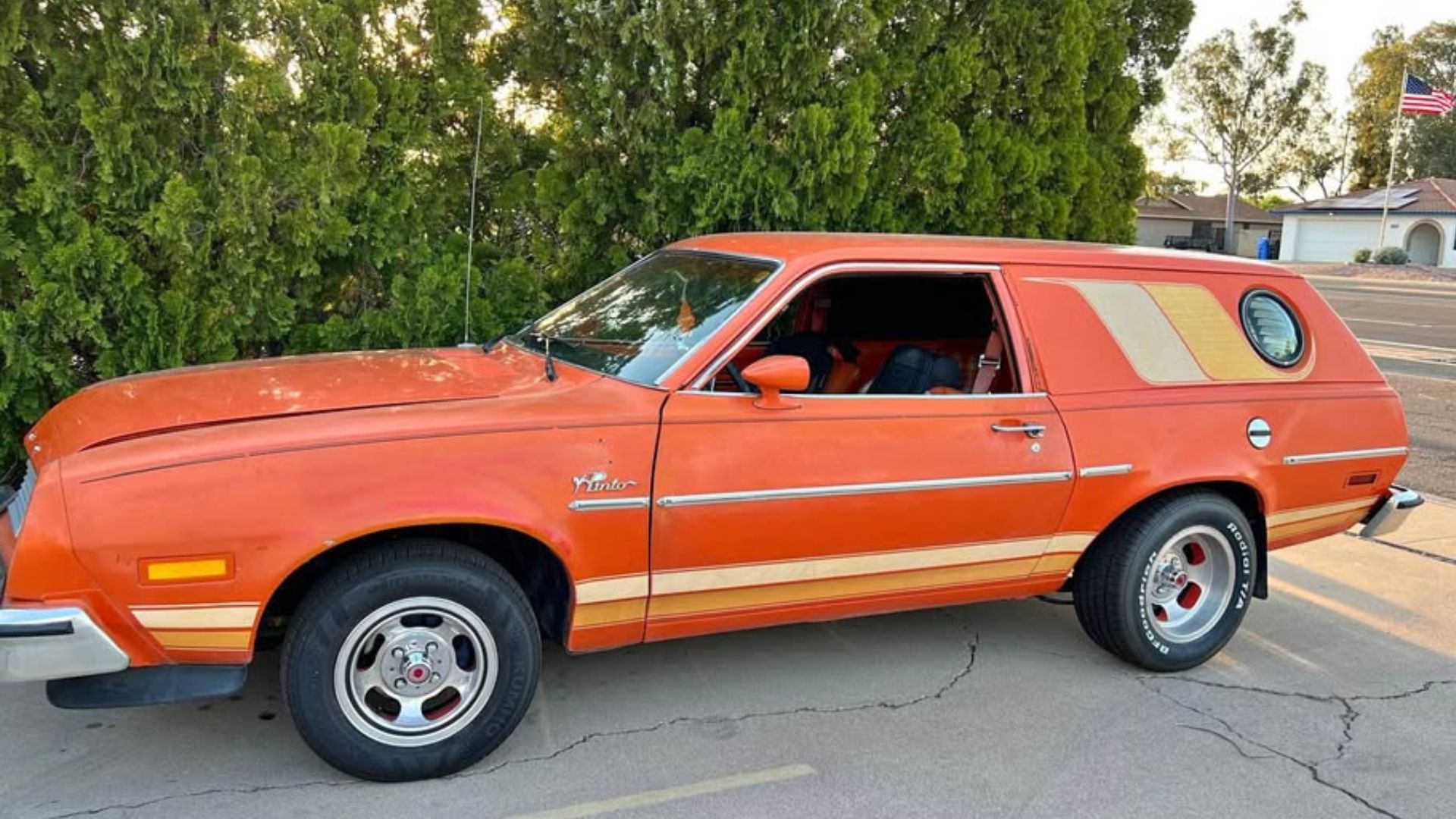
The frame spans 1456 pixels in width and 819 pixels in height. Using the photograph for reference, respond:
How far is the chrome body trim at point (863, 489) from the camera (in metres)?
3.58

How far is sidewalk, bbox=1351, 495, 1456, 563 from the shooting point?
21.1ft

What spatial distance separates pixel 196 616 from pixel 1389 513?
5056 mm

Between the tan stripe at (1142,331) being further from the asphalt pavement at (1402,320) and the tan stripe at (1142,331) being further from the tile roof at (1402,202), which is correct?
the tile roof at (1402,202)

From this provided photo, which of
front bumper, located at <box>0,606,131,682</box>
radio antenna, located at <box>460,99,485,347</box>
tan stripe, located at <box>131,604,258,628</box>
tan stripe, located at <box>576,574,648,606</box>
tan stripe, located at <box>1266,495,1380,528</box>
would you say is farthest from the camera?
radio antenna, located at <box>460,99,485,347</box>

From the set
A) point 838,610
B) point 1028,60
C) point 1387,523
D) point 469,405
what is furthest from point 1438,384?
point 469,405

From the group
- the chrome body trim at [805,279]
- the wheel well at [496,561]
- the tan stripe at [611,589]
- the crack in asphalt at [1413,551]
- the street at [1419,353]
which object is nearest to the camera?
the wheel well at [496,561]

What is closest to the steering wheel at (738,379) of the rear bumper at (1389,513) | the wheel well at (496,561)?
the wheel well at (496,561)

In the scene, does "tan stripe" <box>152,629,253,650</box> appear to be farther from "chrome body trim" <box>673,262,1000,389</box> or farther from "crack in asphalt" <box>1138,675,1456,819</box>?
"crack in asphalt" <box>1138,675,1456,819</box>

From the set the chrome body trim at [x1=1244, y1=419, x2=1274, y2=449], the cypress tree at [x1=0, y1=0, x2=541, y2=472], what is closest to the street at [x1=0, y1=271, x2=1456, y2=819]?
the chrome body trim at [x1=1244, y1=419, x2=1274, y2=449]

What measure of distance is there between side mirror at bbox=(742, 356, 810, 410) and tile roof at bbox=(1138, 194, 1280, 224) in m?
67.6

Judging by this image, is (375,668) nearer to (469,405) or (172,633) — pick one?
(172,633)

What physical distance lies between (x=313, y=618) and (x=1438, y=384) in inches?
574

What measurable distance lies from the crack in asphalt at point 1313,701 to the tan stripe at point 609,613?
216 cm

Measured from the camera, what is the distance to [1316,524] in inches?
191
